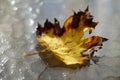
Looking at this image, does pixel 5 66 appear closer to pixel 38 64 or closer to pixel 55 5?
pixel 38 64

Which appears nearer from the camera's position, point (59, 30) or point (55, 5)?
point (59, 30)

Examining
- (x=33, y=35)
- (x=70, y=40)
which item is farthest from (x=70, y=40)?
(x=33, y=35)

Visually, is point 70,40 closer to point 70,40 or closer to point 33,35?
point 70,40

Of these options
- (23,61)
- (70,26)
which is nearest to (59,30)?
(70,26)
